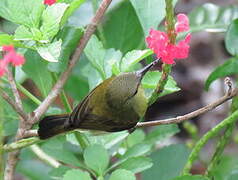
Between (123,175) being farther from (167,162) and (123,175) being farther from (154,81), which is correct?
(167,162)

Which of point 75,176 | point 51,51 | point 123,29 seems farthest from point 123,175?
point 123,29

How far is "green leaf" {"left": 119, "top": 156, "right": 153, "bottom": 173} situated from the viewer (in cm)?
143

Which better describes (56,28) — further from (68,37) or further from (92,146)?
(92,146)

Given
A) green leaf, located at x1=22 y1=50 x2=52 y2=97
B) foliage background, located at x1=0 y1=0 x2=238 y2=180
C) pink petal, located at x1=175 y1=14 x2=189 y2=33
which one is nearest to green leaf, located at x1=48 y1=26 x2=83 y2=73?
foliage background, located at x1=0 y1=0 x2=238 y2=180

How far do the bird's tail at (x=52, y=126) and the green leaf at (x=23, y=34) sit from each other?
219 mm

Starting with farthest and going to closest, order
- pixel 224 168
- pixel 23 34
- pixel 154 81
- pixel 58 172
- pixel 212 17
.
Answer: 1. pixel 212 17
2. pixel 224 168
3. pixel 58 172
4. pixel 154 81
5. pixel 23 34

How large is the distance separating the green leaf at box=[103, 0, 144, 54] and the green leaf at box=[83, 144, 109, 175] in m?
0.48

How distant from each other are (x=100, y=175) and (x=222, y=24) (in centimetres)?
66

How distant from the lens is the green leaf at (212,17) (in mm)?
1821

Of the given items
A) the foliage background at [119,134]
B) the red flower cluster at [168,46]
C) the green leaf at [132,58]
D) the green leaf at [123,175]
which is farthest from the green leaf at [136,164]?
the red flower cluster at [168,46]

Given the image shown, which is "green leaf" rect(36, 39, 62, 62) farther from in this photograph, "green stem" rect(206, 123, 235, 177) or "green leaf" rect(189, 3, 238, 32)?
"green leaf" rect(189, 3, 238, 32)

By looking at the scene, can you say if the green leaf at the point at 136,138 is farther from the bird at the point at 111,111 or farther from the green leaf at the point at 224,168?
the bird at the point at 111,111

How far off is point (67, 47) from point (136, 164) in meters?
0.32

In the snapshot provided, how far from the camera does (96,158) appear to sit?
1.41m
